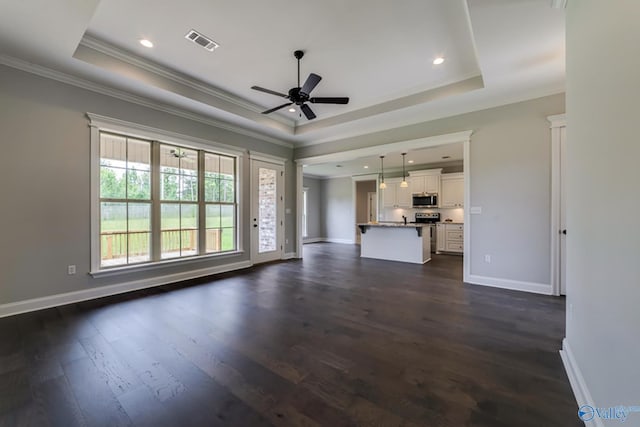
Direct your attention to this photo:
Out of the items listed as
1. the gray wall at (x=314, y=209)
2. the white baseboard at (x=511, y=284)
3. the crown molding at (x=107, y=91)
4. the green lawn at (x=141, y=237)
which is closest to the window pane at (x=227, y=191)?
the green lawn at (x=141, y=237)

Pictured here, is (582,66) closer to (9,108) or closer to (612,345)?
(612,345)

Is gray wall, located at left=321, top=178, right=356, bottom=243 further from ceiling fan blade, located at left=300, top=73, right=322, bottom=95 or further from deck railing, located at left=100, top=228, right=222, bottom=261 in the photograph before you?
ceiling fan blade, located at left=300, top=73, right=322, bottom=95

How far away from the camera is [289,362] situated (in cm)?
204

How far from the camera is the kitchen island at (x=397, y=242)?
20.0ft

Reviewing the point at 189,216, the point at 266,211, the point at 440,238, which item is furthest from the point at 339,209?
the point at 189,216

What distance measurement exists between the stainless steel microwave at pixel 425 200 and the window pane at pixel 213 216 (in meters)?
6.33

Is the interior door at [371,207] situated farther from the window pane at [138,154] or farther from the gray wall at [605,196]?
the gray wall at [605,196]

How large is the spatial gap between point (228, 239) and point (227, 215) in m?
0.50

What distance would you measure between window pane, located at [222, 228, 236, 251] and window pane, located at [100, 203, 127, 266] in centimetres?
170

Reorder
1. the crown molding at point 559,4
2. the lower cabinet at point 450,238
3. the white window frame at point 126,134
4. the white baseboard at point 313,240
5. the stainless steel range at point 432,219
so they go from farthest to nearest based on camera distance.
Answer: the white baseboard at point 313,240 → the stainless steel range at point 432,219 → the lower cabinet at point 450,238 → the white window frame at point 126,134 → the crown molding at point 559,4

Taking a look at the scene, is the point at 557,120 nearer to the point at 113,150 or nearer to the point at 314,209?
the point at 113,150

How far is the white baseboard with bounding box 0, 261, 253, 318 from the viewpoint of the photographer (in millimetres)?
3005

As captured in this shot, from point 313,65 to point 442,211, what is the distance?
6673 mm

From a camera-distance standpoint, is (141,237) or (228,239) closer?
(141,237)
